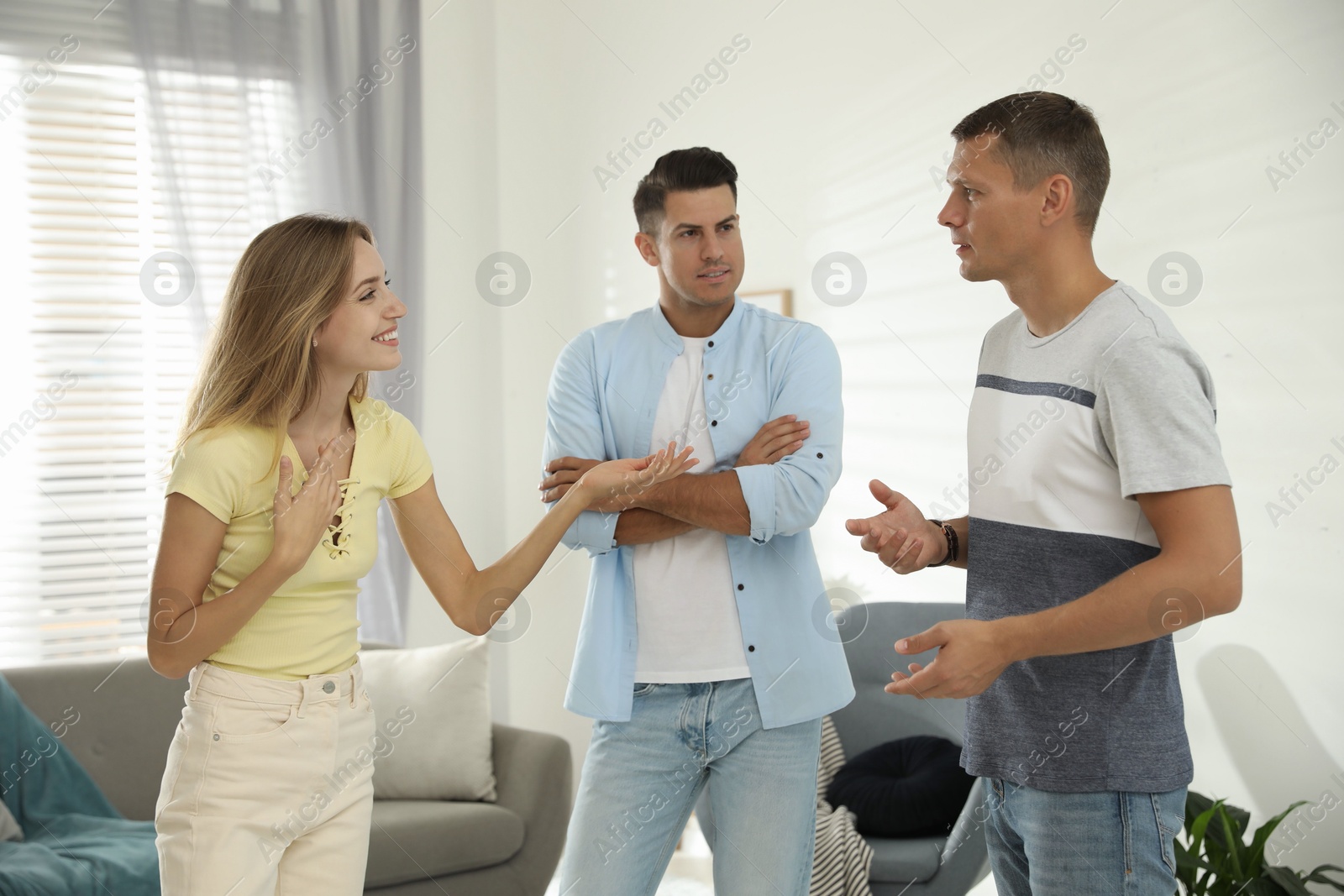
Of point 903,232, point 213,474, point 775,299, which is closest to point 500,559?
point 213,474

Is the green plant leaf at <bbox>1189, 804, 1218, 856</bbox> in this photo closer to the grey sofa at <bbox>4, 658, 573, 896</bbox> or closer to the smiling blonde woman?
the smiling blonde woman

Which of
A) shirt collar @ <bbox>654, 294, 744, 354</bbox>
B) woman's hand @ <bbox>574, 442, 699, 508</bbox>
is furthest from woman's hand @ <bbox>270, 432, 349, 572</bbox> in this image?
shirt collar @ <bbox>654, 294, 744, 354</bbox>

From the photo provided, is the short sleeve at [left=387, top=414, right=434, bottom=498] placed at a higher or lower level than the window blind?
lower

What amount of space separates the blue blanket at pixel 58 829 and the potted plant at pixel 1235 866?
8.03 feet

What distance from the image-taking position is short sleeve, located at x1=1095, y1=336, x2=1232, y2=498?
1130mm

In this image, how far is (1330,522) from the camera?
233 centimetres

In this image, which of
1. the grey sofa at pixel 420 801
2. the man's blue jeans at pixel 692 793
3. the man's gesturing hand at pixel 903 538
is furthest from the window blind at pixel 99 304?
the man's gesturing hand at pixel 903 538

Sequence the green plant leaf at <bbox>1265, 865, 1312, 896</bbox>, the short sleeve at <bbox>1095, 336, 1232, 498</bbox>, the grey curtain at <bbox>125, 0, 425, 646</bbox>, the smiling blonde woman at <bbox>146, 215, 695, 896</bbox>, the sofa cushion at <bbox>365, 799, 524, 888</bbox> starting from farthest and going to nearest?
the grey curtain at <bbox>125, 0, 425, 646</bbox>
the sofa cushion at <bbox>365, 799, 524, 888</bbox>
the green plant leaf at <bbox>1265, 865, 1312, 896</bbox>
the smiling blonde woman at <bbox>146, 215, 695, 896</bbox>
the short sleeve at <bbox>1095, 336, 1232, 498</bbox>

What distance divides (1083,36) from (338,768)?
2.57m

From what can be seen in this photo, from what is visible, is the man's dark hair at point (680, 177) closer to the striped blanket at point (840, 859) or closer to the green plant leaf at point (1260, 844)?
the striped blanket at point (840, 859)

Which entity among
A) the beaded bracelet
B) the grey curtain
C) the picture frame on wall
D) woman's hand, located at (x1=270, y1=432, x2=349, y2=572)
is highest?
the grey curtain

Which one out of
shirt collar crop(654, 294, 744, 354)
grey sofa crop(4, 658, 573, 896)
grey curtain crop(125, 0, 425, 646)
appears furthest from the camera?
grey curtain crop(125, 0, 425, 646)

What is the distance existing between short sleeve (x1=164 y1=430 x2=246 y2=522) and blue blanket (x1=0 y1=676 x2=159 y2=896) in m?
1.68

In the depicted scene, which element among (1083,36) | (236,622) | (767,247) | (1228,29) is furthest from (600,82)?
(236,622)
